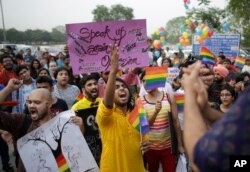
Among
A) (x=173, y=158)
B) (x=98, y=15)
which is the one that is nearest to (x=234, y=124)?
(x=173, y=158)

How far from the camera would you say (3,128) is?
2705 millimetres

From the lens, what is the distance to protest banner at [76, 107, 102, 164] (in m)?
3.47

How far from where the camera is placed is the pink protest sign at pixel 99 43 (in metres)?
3.43

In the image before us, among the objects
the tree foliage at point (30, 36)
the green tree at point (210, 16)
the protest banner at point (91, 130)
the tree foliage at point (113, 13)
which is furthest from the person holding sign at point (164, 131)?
the tree foliage at point (113, 13)

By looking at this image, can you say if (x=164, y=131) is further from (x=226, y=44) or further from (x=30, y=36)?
(x=30, y=36)

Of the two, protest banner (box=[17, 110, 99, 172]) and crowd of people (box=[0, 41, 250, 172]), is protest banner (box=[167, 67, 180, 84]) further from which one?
protest banner (box=[17, 110, 99, 172])

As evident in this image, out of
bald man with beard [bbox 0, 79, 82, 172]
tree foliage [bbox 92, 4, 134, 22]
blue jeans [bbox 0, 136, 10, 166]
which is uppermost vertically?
tree foliage [bbox 92, 4, 134, 22]

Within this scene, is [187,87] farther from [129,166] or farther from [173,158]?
[173,158]

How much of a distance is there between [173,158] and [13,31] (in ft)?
240

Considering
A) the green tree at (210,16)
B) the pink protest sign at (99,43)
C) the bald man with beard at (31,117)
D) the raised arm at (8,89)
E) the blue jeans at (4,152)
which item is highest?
the green tree at (210,16)

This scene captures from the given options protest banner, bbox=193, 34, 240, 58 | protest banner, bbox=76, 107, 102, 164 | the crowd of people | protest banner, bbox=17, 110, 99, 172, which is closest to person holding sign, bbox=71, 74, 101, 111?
the crowd of people

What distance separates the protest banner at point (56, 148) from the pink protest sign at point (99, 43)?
2.50 ft

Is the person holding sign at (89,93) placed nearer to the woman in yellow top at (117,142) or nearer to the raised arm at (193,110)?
the woman in yellow top at (117,142)

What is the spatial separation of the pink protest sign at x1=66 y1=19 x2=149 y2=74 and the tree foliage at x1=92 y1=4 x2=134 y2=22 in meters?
70.4
